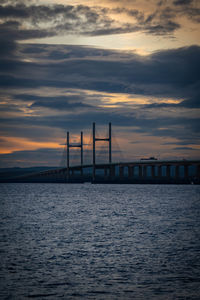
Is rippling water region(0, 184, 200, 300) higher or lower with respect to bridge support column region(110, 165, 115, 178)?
lower

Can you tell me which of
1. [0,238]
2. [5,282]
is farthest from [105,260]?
[0,238]

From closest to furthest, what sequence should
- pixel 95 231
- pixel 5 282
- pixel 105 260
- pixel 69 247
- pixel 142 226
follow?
1. pixel 5 282
2. pixel 105 260
3. pixel 69 247
4. pixel 95 231
5. pixel 142 226

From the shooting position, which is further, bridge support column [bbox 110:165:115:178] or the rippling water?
bridge support column [bbox 110:165:115:178]

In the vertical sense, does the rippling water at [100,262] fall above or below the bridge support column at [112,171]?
below

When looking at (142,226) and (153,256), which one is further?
(142,226)

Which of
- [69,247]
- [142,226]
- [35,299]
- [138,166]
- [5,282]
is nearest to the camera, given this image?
[35,299]

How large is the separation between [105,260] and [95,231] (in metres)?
9.84

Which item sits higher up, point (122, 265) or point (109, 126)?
point (109, 126)

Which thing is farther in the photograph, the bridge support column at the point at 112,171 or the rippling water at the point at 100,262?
the bridge support column at the point at 112,171

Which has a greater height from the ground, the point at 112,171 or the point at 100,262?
the point at 112,171

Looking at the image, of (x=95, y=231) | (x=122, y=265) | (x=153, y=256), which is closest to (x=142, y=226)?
(x=95, y=231)

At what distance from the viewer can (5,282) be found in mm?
14773

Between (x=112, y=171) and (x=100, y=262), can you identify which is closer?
(x=100, y=262)

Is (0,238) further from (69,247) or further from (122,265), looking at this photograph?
(122,265)
